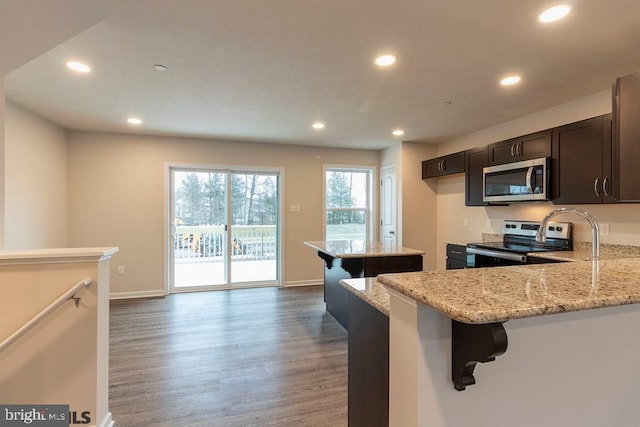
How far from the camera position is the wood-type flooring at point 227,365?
6.59 feet

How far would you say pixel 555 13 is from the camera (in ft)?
5.87

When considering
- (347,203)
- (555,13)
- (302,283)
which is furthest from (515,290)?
(347,203)

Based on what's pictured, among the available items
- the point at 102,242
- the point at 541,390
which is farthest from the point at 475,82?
the point at 102,242

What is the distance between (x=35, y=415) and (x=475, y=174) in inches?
183

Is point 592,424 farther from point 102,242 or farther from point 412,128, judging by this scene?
point 102,242

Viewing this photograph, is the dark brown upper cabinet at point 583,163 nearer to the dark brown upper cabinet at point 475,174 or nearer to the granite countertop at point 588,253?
the granite countertop at point 588,253

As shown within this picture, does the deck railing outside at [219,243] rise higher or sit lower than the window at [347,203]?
lower

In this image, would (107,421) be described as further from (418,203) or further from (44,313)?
(418,203)

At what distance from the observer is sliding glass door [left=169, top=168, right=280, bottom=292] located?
16.2ft

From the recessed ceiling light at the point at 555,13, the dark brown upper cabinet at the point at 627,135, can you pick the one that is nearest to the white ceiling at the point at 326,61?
the recessed ceiling light at the point at 555,13

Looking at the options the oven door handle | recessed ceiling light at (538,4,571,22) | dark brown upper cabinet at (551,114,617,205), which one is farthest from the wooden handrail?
dark brown upper cabinet at (551,114,617,205)

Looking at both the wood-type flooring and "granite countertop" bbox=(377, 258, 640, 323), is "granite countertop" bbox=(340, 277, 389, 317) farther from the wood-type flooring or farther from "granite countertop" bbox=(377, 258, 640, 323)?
the wood-type flooring

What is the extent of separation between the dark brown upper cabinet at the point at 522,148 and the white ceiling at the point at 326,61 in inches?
13.8

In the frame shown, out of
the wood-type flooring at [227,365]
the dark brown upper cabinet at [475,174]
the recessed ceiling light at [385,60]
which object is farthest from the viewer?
the dark brown upper cabinet at [475,174]
